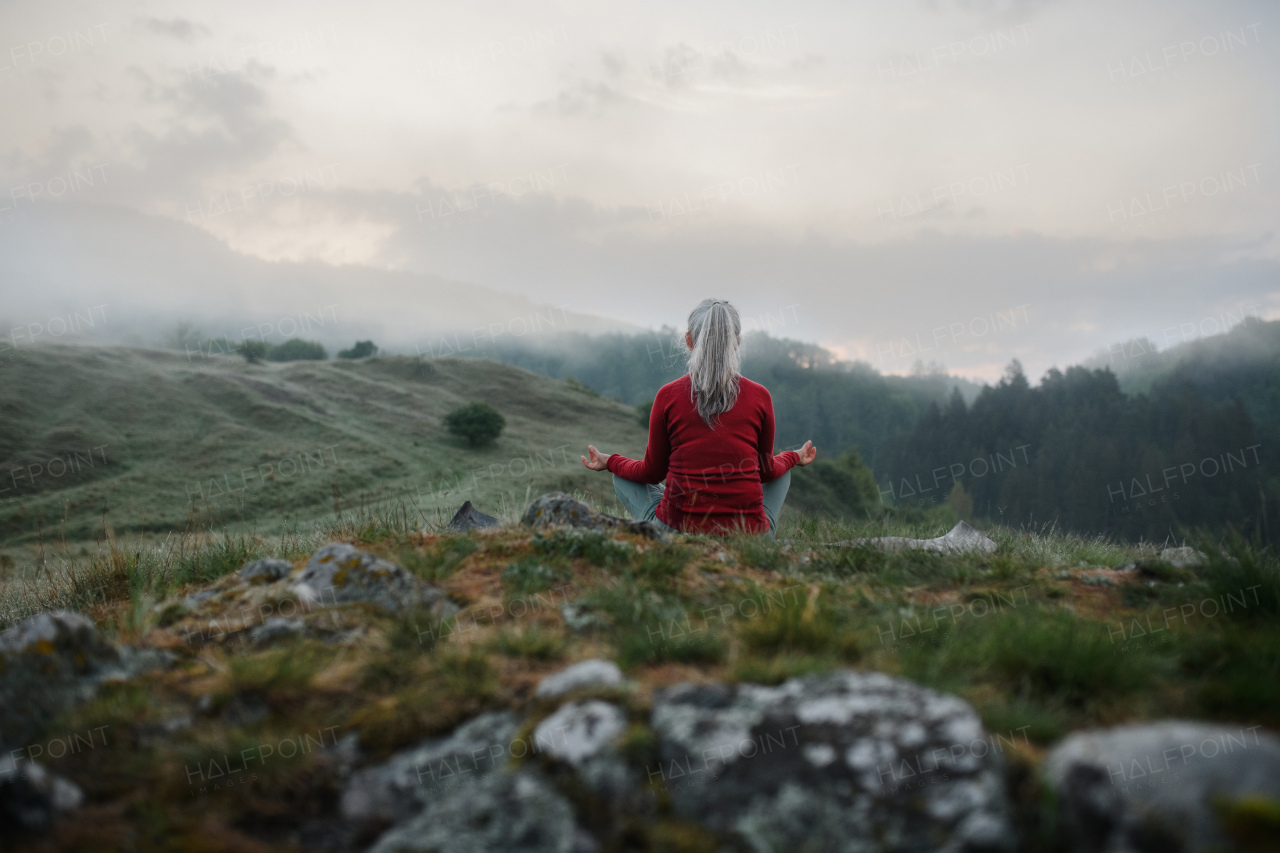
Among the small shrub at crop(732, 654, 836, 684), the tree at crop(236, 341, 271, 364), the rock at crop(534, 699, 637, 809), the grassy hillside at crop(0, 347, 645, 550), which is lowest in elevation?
the grassy hillside at crop(0, 347, 645, 550)

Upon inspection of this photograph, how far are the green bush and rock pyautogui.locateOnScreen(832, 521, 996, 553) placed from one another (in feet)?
404

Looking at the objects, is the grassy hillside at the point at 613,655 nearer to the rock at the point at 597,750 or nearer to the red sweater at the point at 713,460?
the rock at the point at 597,750

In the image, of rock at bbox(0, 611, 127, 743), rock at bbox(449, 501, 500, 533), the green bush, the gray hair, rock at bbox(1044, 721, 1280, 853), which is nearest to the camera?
rock at bbox(1044, 721, 1280, 853)

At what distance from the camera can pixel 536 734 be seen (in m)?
2.34

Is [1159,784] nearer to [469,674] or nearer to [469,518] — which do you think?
[469,674]

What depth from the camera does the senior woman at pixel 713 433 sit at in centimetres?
595

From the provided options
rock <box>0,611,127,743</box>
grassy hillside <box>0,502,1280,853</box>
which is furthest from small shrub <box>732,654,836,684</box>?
rock <box>0,611,127,743</box>

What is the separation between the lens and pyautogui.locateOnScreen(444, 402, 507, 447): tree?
63.1m

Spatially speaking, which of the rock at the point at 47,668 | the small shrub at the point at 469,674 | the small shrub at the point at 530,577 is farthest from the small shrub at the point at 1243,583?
the rock at the point at 47,668

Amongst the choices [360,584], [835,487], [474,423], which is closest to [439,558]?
[360,584]

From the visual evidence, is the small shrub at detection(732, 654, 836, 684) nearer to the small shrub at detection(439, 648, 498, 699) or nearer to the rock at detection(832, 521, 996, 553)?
the small shrub at detection(439, 648, 498, 699)

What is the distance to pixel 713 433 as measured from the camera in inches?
241

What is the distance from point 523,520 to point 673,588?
2.23 metres

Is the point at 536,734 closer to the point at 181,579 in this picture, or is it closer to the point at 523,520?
the point at 523,520
